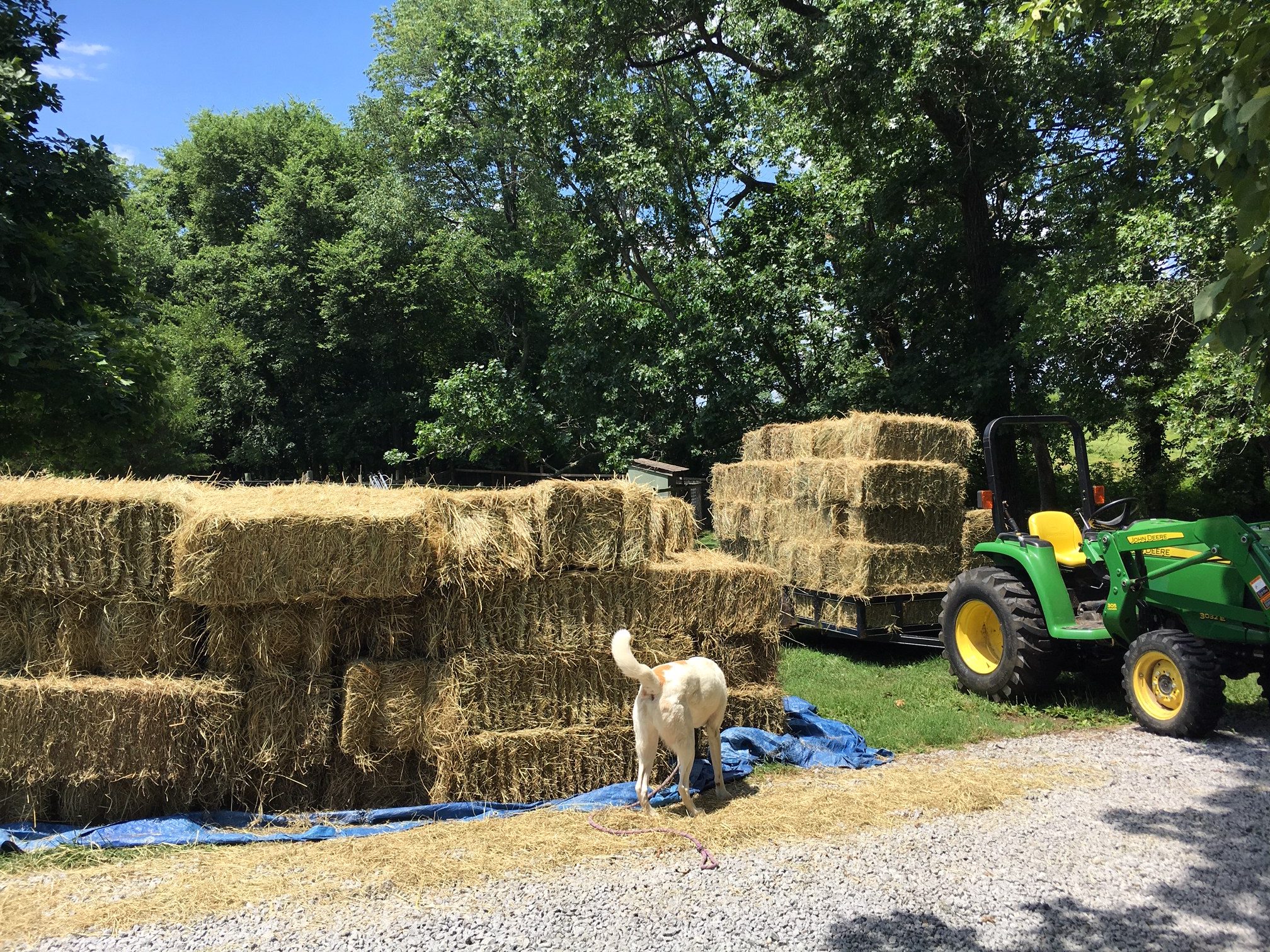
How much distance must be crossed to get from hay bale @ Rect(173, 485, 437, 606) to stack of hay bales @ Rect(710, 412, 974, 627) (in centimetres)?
552

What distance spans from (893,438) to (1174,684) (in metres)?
4.14

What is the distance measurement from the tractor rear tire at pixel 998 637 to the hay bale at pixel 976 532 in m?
2.04

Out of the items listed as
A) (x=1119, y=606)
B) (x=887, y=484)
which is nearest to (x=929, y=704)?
(x=1119, y=606)

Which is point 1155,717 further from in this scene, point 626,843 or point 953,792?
point 626,843

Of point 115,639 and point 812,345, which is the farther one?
point 812,345

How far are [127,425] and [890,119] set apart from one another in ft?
44.0

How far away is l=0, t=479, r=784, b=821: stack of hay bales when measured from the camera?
5.43 m

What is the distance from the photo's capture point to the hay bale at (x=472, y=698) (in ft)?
18.6

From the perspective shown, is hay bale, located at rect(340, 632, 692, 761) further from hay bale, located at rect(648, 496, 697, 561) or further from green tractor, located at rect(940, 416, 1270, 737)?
green tractor, located at rect(940, 416, 1270, 737)

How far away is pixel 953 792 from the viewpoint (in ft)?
18.1

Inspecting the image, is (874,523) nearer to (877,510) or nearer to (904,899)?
(877,510)

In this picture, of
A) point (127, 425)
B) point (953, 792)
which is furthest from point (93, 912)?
point (127, 425)

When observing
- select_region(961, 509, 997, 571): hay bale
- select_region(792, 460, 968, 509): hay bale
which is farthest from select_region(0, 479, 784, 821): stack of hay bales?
select_region(961, 509, 997, 571): hay bale

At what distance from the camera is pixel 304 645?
5719 millimetres
